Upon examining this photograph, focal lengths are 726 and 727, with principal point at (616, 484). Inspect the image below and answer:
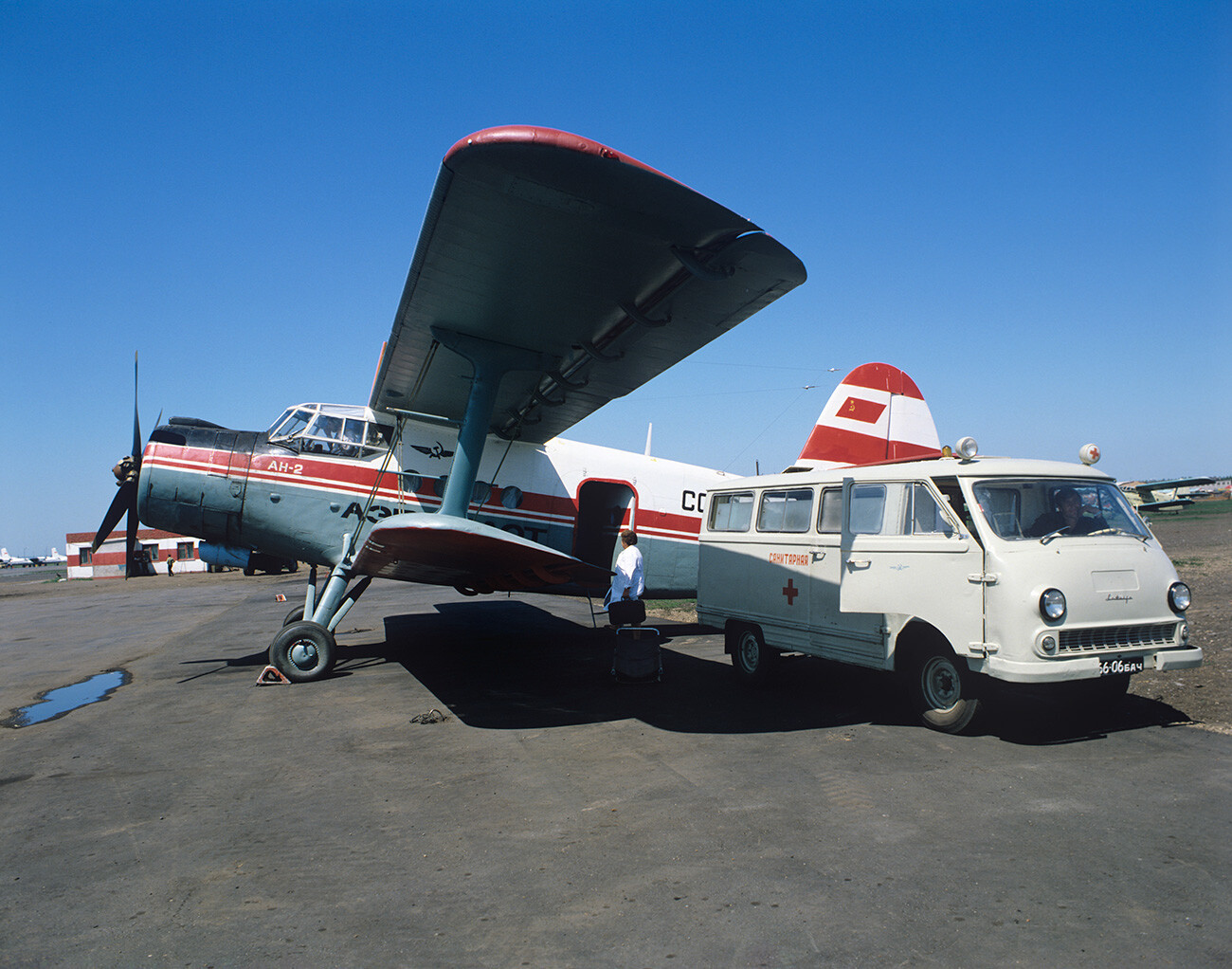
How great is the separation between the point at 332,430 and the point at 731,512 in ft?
18.6

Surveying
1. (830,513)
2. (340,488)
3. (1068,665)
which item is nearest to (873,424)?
(830,513)

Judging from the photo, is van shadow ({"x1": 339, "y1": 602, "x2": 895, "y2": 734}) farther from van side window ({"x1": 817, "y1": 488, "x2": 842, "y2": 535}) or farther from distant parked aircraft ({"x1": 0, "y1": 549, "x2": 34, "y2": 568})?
distant parked aircraft ({"x1": 0, "y1": 549, "x2": 34, "y2": 568})

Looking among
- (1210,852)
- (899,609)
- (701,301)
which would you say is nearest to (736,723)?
(899,609)

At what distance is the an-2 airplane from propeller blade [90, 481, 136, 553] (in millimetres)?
38

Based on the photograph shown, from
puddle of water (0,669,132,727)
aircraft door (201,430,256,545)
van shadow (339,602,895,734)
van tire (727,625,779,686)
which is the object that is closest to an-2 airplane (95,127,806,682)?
aircraft door (201,430,256,545)

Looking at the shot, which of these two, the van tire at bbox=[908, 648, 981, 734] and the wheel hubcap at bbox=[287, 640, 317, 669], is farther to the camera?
the wheel hubcap at bbox=[287, 640, 317, 669]

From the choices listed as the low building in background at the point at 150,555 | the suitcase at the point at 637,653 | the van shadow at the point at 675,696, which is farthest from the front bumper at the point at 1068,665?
the low building in background at the point at 150,555

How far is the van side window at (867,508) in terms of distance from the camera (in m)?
6.86

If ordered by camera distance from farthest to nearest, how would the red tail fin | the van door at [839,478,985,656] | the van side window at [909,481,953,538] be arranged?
the red tail fin < the van side window at [909,481,953,538] < the van door at [839,478,985,656]

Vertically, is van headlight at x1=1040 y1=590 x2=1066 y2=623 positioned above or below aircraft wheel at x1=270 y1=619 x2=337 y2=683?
above

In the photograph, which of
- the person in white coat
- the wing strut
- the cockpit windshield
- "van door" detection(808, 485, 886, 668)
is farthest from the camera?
the cockpit windshield

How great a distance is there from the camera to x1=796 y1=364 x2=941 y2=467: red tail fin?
10328 millimetres

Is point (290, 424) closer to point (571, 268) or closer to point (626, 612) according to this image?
point (626, 612)

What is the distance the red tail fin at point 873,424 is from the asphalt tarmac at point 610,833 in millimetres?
3488
